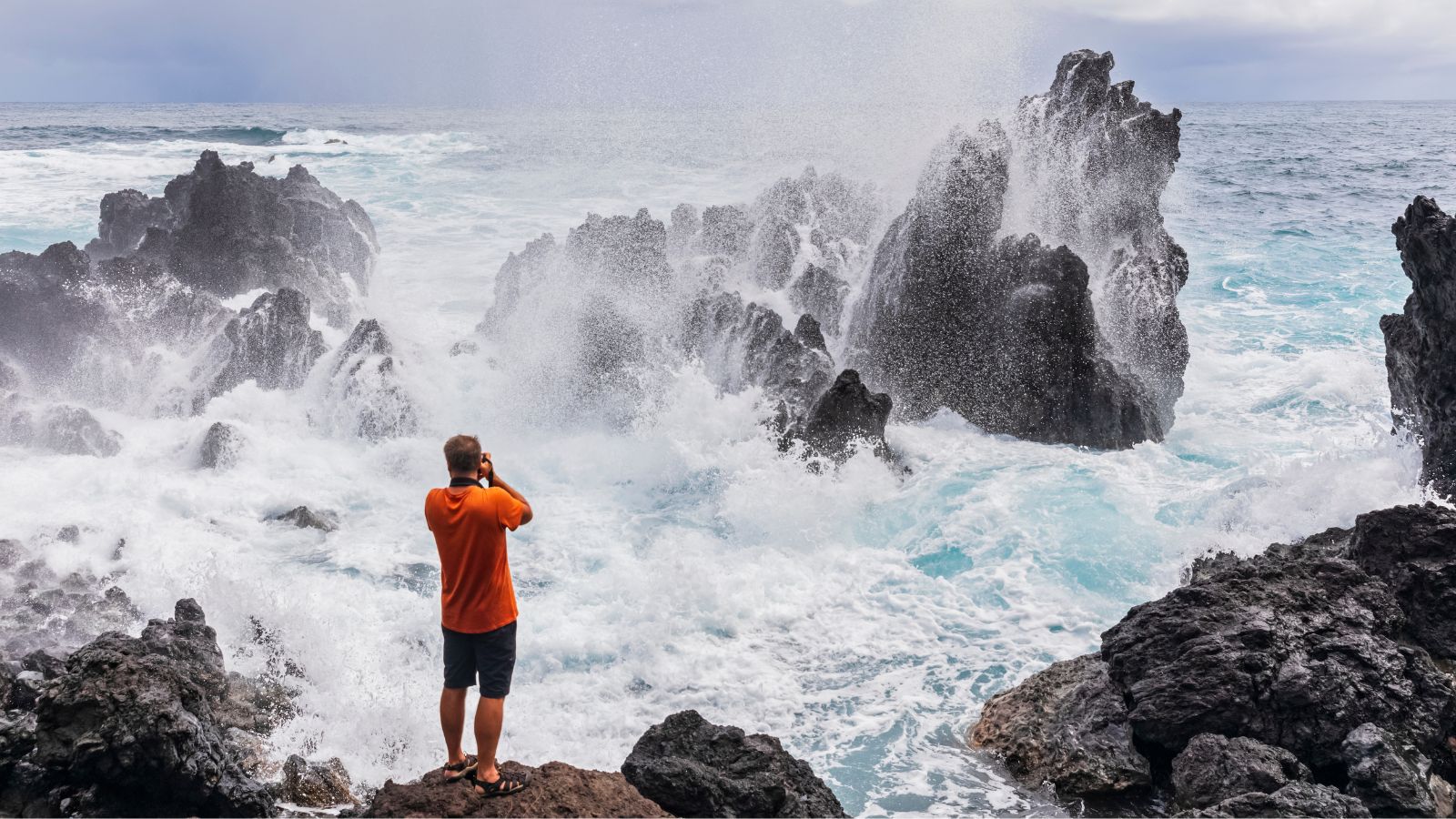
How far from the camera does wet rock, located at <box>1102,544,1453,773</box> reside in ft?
19.2

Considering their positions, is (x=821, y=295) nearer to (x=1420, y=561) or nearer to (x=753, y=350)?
(x=753, y=350)

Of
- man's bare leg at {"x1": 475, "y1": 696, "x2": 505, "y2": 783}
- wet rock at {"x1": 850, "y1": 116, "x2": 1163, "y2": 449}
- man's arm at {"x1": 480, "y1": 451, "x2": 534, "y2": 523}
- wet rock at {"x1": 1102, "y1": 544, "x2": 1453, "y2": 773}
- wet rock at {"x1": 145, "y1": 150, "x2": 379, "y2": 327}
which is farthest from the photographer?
wet rock at {"x1": 145, "y1": 150, "x2": 379, "y2": 327}

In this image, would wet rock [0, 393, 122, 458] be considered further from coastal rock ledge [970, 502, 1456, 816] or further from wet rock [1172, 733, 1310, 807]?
wet rock [1172, 733, 1310, 807]

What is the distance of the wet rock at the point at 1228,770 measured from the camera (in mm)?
5312

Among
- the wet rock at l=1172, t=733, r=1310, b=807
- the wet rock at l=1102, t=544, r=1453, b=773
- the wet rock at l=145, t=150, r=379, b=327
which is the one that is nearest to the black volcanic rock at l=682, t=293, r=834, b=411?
the wet rock at l=1102, t=544, r=1453, b=773

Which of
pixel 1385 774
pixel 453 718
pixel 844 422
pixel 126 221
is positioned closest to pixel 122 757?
pixel 453 718

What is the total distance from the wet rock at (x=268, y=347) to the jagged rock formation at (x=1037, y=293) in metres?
8.83

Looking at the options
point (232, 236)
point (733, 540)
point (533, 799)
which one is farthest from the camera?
point (232, 236)

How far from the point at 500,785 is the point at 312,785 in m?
2.10

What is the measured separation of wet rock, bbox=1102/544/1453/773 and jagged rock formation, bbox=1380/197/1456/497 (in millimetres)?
3229

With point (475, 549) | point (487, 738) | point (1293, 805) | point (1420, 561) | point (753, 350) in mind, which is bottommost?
point (1293, 805)

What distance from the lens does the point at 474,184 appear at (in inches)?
1609

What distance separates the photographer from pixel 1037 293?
1371 cm

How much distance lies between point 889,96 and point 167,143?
45017mm
